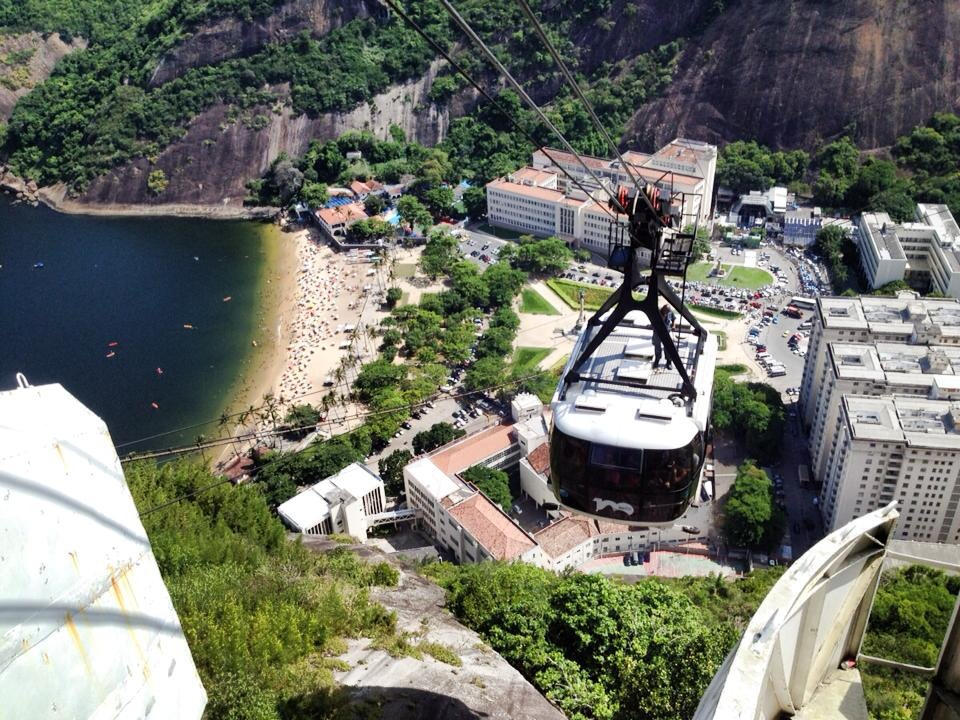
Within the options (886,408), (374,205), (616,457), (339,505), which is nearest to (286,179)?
(374,205)

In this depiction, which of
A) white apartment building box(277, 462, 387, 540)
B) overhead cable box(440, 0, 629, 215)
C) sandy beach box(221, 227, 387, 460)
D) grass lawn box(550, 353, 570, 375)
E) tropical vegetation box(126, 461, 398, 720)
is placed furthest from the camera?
sandy beach box(221, 227, 387, 460)

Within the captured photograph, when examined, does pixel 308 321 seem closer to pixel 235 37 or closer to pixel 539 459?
pixel 539 459

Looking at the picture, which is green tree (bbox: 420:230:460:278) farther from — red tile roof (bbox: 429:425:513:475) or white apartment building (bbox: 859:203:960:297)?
white apartment building (bbox: 859:203:960:297)

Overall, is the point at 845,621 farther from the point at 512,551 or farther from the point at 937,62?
the point at 937,62

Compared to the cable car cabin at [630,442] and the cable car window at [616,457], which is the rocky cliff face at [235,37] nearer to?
the cable car cabin at [630,442]

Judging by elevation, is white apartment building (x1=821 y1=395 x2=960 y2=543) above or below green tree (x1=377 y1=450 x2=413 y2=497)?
above

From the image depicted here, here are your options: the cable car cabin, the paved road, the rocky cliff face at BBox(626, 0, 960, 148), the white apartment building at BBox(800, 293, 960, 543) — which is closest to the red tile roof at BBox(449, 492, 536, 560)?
the paved road

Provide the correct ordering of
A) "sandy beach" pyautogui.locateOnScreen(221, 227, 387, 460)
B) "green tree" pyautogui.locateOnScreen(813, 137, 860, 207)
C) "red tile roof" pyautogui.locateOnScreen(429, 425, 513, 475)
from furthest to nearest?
1. "green tree" pyautogui.locateOnScreen(813, 137, 860, 207)
2. "sandy beach" pyautogui.locateOnScreen(221, 227, 387, 460)
3. "red tile roof" pyautogui.locateOnScreen(429, 425, 513, 475)

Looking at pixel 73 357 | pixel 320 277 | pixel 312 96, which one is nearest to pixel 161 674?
pixel 73 357

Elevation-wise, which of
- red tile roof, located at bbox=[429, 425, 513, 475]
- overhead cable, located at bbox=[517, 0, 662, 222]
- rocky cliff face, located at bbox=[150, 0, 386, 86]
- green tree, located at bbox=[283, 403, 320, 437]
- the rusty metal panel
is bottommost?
green tree, located at bbox=[283, 403, 320, 437]
